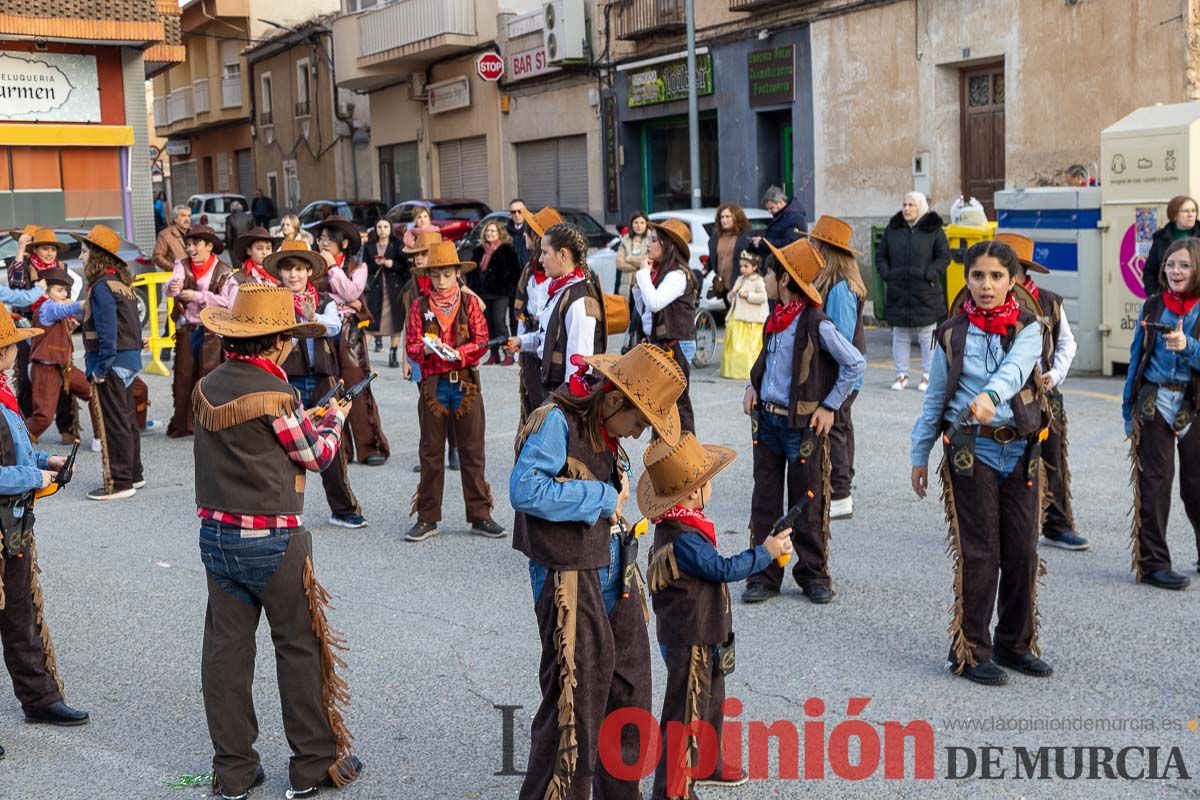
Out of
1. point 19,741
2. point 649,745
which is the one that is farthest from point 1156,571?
point 19,741

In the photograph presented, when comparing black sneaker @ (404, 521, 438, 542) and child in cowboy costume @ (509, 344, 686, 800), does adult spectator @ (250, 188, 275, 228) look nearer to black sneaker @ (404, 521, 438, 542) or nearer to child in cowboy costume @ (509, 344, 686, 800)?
black sneaker @ (404, 521, 438, 542)

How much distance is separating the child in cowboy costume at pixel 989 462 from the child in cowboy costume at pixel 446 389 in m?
3.38

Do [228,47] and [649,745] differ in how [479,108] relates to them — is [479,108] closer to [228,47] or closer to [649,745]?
[228,47]

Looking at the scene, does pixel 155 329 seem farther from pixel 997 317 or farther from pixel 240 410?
pixel 997 317

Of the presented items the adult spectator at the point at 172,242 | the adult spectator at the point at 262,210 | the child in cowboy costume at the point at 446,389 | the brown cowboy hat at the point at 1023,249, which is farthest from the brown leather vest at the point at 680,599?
the adult spectator at the point at 262,210

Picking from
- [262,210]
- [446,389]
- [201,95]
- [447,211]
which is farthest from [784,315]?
[201,95]

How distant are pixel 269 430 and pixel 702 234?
13.8 metres

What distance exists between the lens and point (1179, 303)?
22.8ft

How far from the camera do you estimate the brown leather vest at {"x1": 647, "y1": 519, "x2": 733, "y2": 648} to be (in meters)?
4.50

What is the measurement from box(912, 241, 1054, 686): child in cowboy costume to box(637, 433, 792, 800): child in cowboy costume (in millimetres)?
1561

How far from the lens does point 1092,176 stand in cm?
1686

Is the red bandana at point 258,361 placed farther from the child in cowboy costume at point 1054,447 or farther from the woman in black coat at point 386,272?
the woman in black coat at point 386,272

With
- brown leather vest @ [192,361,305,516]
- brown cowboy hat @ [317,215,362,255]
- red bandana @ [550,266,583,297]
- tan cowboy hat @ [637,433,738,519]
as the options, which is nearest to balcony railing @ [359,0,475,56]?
brown cowboy hat @ [317,215,362,255]

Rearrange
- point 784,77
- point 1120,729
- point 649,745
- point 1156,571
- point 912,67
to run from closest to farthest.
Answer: point 649,745, point 1120,729, point 1156,571, point 912,67, point 784,77
